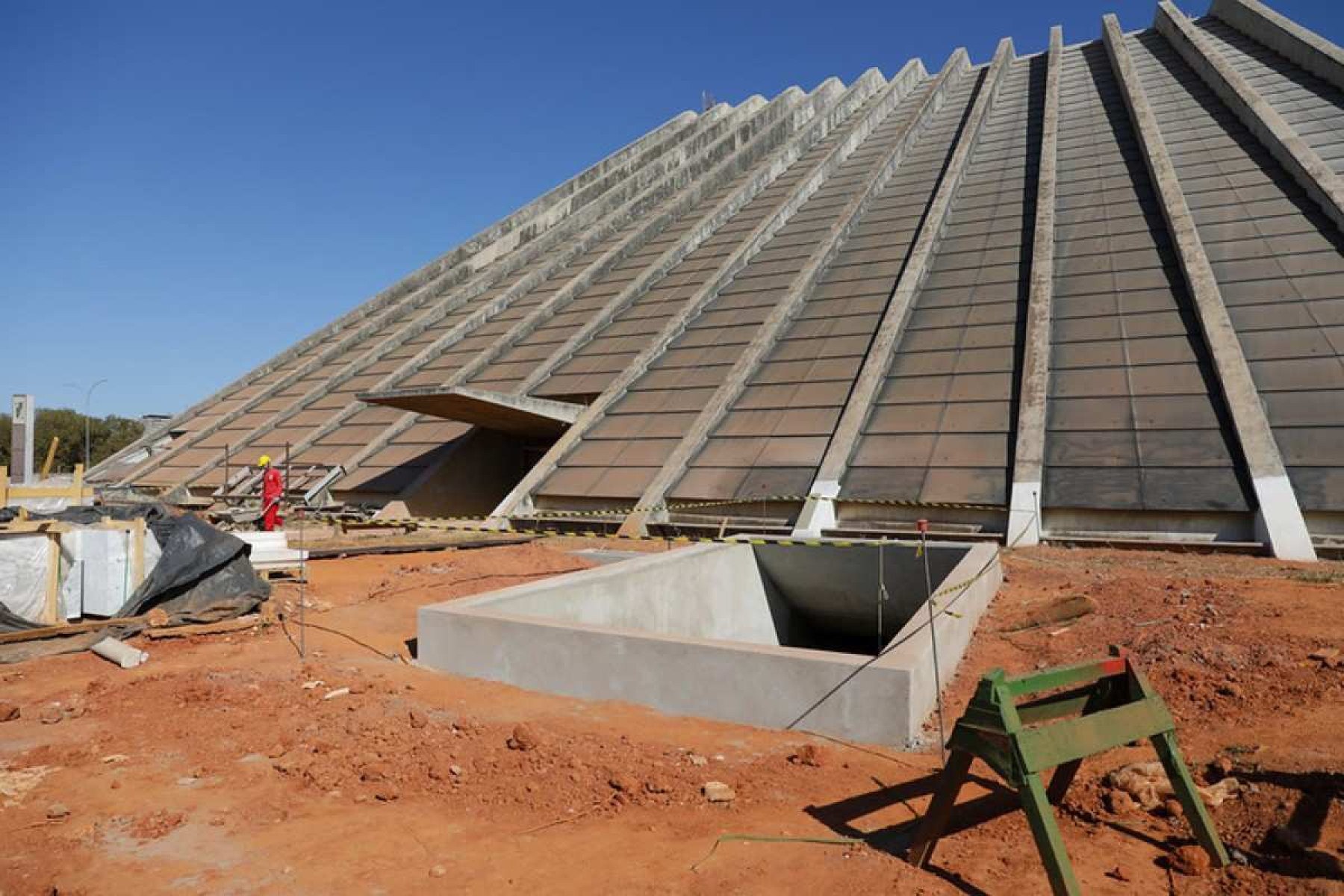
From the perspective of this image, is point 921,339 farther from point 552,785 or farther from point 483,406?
point 552,785

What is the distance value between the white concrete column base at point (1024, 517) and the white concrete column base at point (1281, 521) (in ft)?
8.86

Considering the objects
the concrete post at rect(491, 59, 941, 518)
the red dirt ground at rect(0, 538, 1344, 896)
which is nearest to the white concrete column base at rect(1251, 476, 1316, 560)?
the red dirt ground at rect(0, 538, 1344, 896)

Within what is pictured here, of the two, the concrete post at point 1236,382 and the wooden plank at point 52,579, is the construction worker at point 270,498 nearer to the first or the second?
the wooden plank at point 52,579

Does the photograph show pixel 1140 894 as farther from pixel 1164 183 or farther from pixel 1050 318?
pixel 1164 183

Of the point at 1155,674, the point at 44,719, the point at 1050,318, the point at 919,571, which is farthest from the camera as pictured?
the point at 1050,318

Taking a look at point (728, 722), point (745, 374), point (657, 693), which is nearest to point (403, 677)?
point (657, 693)

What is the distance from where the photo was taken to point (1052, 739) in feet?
11.1

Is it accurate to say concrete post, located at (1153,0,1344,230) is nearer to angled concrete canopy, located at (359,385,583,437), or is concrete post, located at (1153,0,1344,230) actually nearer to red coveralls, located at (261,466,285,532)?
angled concrete canopy, located at (359,385,583,437)

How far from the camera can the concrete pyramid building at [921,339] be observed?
12609 mm

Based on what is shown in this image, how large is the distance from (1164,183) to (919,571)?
1324 cm

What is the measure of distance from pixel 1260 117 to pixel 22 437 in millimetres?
30683

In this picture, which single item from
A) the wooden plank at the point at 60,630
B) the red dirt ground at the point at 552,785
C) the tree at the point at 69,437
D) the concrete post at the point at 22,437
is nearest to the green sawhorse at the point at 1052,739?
the red dirt ground at the point at 552,785

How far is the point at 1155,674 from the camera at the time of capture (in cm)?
618

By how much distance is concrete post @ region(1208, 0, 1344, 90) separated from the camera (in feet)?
72.9
